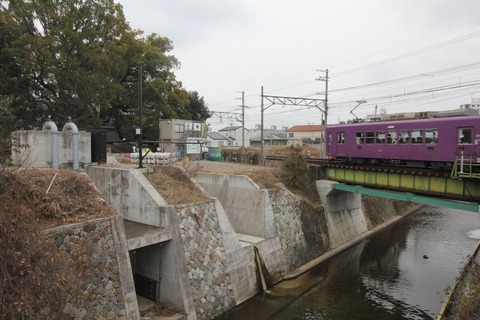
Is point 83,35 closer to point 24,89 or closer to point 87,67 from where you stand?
point 87,67

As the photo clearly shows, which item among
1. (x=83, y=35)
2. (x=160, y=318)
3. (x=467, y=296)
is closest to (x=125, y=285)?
(x=160, y=318)

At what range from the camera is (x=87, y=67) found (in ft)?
87.2

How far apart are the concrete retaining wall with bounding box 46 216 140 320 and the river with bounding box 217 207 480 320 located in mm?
4657

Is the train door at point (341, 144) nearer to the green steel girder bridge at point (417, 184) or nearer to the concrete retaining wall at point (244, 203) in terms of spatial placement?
the green steel girder bridge at point (417, 184)

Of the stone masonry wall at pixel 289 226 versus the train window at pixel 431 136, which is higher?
the train window at pixel 431 136

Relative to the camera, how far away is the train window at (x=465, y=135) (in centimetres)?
1519

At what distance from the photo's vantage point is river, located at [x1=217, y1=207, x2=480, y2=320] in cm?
1356

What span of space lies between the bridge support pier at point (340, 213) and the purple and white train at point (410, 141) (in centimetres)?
246

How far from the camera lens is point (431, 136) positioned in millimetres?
16578

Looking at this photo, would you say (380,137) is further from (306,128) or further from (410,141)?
(306,128)

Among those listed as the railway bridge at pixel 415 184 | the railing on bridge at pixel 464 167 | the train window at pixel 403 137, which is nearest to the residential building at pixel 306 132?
the railway bridge at pixel 415 184

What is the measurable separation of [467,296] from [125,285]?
10.6m

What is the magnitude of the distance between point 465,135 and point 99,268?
16.2m

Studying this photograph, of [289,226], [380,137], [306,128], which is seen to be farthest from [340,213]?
[306,128]
